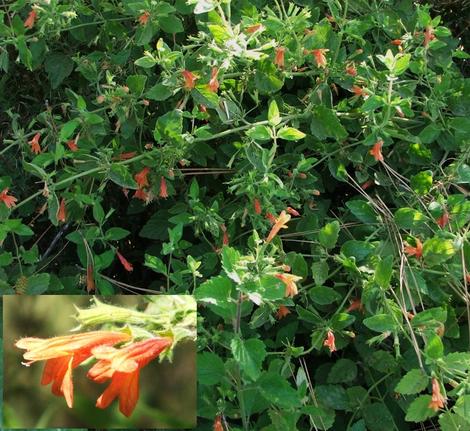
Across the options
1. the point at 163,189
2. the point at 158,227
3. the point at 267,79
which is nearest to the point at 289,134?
the point at 267,79

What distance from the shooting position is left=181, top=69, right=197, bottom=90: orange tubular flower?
1.18 metres

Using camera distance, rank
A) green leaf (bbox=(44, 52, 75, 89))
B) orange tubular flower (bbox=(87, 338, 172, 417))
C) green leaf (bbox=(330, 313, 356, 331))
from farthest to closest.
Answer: green leaf (bbox=(44, 52, 75, 89)) < green leaf (bbox=(330, 313, 356, 331)) < orange tubular flower (bbox=(87, 338, 172, 417))

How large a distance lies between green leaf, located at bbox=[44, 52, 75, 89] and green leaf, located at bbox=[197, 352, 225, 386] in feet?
2.28

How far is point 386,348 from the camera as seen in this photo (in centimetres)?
131

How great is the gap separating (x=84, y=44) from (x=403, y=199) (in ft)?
2.43

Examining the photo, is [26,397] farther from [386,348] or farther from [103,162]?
[386,348]

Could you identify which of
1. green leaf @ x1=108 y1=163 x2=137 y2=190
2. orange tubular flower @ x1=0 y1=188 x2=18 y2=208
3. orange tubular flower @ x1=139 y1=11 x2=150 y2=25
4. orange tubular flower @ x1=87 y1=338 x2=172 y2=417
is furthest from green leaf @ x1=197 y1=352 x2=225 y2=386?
orange tubular flower @ x1=139 y1=11 x2=150 y2=25

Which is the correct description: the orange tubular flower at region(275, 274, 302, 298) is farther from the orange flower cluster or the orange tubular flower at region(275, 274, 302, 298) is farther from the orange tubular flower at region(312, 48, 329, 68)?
the orange tubular flower at region(312, 48, 329, 68)

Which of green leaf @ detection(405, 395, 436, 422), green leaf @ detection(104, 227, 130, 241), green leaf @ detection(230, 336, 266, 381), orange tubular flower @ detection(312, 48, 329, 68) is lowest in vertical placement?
green leaf @ detection(405, 395, 436, 422)

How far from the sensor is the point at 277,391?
100 centimetres

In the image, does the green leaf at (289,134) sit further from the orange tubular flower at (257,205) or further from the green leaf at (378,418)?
the green leaf at (378,418)

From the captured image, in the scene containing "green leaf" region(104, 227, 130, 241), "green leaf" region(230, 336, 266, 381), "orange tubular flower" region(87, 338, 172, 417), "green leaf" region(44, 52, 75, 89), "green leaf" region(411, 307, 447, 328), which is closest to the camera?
"orange tubular flower" region(87, 338, 172, 417)

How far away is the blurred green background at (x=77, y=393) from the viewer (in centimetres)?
89

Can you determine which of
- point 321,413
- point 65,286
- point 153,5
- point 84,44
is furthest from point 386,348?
point 84,44
